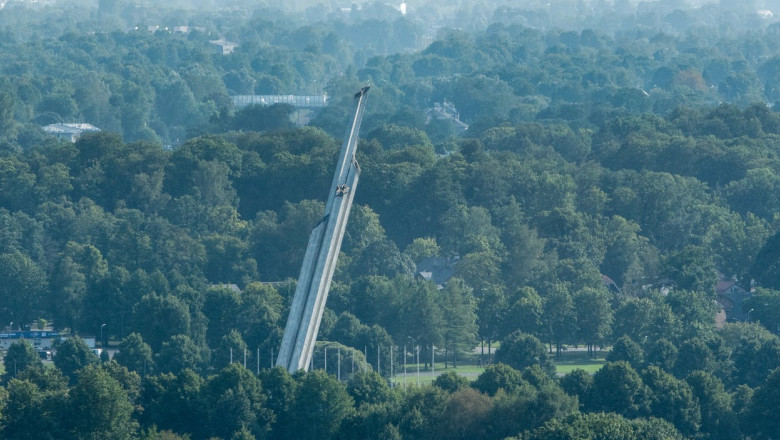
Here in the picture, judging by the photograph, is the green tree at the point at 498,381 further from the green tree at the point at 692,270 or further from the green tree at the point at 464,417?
the green tree at the point at 692,270

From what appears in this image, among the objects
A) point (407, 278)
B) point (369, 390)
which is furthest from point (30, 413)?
point (407, 278)

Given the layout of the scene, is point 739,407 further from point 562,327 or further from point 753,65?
point 753,65

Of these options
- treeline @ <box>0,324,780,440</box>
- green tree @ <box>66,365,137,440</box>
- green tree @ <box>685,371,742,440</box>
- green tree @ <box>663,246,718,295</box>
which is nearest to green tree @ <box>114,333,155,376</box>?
treeline @ <box>0,324,780,440</box>

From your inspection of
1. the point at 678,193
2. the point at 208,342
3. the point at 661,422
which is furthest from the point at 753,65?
the point at 661,422

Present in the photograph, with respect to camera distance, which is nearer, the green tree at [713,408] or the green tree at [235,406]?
the green tree at [235,406]

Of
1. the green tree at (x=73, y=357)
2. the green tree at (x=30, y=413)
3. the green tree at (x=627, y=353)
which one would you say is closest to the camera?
the green tree at (x=30, y=413)

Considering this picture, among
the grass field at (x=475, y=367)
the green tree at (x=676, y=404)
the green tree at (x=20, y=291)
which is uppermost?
the green tree at (x=20, y=291)

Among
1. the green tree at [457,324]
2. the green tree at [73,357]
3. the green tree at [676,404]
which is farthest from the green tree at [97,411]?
the green tree at [457,324]
